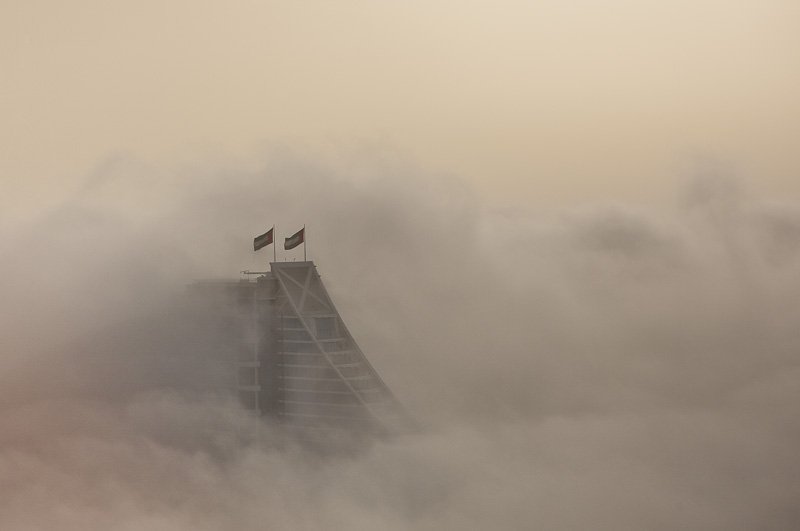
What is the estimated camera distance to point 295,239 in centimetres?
3688

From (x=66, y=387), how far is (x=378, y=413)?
294 inches

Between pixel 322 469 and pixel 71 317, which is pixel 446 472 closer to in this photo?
pixel 322 469

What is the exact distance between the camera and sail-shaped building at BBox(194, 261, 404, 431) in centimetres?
3638

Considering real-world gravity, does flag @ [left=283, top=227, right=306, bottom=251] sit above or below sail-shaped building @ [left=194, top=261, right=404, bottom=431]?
above

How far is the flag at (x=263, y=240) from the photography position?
121 feet

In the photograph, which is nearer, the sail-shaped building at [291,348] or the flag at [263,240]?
the sail-shaped building at [291,348]

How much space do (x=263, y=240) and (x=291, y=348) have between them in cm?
266

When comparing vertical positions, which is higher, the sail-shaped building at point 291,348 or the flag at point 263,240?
the flag at point 263,240

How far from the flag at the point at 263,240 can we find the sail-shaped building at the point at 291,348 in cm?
73

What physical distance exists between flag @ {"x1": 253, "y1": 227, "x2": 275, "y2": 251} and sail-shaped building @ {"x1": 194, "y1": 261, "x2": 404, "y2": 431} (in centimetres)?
73

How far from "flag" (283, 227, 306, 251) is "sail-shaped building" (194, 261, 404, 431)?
53 centimetres

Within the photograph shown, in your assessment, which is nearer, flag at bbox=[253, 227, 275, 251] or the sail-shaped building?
the sail-shaped building

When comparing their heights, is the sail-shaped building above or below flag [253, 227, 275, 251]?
below

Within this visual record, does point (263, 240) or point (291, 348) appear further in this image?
point (263, 240)
